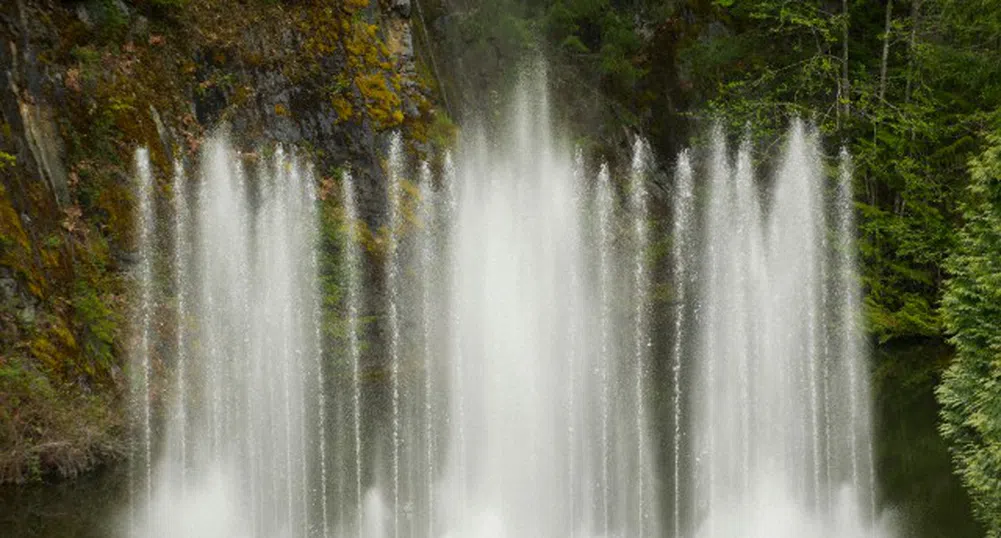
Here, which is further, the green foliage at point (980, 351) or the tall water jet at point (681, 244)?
the tall water jet at point (681, 244)

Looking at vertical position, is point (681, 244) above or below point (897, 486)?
above

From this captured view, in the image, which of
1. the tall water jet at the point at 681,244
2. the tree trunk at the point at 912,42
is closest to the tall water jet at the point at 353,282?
the tall water jet at the point at 681,244

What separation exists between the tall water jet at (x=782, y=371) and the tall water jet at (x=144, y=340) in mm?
8827

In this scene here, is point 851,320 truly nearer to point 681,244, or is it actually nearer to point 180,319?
point 681,244

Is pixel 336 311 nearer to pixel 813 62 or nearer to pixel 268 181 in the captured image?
pixel 268 181

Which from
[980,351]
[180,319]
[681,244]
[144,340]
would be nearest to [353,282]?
[180,319]

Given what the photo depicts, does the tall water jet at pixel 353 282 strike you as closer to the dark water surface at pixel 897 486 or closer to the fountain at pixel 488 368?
the fountain at pixel 488 368

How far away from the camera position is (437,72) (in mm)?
25734

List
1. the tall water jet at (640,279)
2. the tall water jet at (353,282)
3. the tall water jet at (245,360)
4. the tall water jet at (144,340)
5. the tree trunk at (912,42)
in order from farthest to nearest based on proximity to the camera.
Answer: the tree trunk at (912,42) → the tall water jet at (640,279) → the tall water jet at (353,282) → the tall water jet at (144,340) → the tall water jet at (245,360)

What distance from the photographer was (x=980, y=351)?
13.1 meters

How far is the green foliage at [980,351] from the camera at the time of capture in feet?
40.9

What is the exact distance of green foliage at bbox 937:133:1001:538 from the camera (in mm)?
12469

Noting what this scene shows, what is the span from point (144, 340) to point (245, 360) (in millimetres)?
1882

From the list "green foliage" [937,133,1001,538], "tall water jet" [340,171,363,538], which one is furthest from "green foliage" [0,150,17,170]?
"green foliage" [937,133,1001,538]
